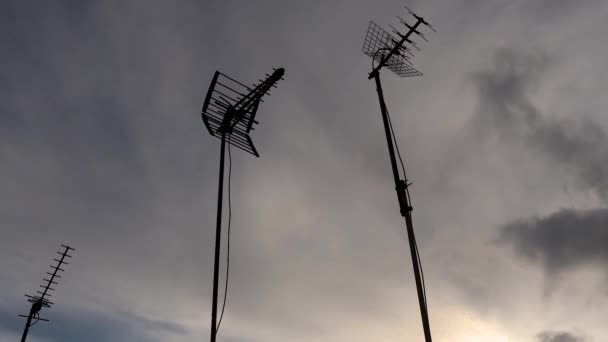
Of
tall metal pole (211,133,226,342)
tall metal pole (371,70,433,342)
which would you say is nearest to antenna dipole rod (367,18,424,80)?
tall metal pole (371,70,433,342)

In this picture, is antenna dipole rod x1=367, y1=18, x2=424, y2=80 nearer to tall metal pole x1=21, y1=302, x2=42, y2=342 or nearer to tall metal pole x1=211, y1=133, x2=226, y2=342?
tall metal pole x1=211, y1=133, x2=226, y2=342

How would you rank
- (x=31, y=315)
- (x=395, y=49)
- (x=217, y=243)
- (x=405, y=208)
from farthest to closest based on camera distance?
1. (x=31, y=315)
2. (x=395, y=49)
3. (x=217, y=243)
4. (x=405, y=208)

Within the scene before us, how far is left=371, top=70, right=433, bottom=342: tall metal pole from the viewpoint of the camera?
654 cm

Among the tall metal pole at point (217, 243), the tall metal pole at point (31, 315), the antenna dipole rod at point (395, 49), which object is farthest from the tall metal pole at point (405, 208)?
the tall metal pole at point (31, 315)

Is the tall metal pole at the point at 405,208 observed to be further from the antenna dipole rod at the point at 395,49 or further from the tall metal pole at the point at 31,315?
the tall metal pole at the point at 31,315

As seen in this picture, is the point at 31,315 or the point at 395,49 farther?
the point at 31,315

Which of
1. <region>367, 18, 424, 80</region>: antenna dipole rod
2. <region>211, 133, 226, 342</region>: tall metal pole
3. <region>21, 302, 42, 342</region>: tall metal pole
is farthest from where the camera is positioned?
<region>21, 302, 42, 342</region>: tall metal pole

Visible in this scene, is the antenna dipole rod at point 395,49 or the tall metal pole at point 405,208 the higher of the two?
the antenna dipole rod at point 395,49

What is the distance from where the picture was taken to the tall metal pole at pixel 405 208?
6.54 m

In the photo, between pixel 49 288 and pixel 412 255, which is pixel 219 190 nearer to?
pixel 412 255

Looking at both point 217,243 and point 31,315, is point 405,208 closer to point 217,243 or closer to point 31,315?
point 217,243

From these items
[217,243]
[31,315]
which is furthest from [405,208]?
[31,315]

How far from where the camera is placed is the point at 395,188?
26.7 feet

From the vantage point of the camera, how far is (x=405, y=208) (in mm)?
7699
